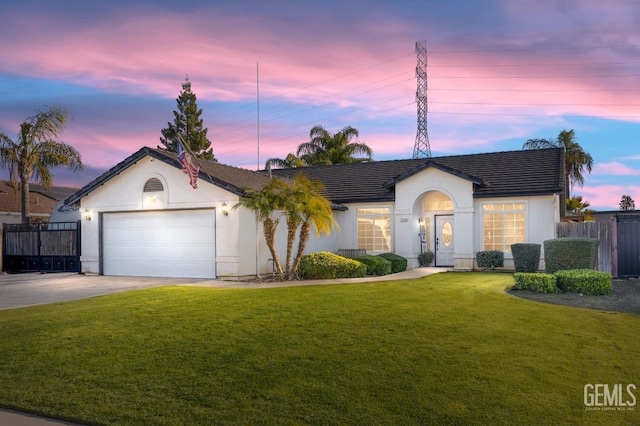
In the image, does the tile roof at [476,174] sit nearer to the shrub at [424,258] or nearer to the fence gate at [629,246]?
the shrub at [424,258]

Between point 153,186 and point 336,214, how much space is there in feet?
28.7

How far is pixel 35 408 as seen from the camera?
557cm

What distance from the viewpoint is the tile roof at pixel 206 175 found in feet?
58.9

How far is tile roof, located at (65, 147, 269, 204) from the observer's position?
17.9 metres

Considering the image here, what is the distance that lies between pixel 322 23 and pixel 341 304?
31.5 feet

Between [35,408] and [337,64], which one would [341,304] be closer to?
[35,408]

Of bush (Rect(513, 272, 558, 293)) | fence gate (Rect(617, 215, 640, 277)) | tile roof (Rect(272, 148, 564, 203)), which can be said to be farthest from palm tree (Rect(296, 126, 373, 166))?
bush (Rect(513, 272, 558, 293))

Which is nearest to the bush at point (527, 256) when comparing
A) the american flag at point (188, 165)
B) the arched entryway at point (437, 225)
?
the arched entryway at point (437, 225)

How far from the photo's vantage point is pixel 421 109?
45.1 metres

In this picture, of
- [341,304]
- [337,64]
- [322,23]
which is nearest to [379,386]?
[341,304]

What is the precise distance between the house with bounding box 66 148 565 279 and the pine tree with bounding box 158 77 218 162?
33.4 m

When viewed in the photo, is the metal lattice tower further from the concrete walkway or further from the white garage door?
the white garage door

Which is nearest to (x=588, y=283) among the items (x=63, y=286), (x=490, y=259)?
(x=490, y=259)

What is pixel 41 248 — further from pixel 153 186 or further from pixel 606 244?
pixel 606 244
